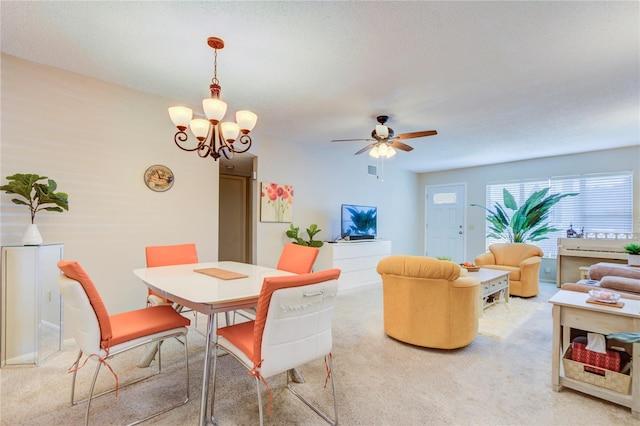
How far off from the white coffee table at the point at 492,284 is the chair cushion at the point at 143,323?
10.7 ft

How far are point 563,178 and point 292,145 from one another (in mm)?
5260

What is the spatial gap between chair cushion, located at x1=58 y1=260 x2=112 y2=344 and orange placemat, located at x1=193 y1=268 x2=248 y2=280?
0.72m

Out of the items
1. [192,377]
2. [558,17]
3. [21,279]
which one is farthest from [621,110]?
[21,279]

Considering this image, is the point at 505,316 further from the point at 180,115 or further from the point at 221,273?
the point at 180,115

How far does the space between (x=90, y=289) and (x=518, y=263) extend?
5.74 metres

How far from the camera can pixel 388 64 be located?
2547mm

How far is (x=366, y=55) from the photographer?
7.92 feet

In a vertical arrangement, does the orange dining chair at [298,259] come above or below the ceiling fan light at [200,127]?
below

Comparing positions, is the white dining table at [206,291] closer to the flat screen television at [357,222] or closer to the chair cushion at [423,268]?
the chair cushion at [423,268]

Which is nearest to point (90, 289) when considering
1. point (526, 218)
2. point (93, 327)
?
point (93, 327)

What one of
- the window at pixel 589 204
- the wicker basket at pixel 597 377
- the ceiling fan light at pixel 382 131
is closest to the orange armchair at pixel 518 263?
the window at pixel 589 204

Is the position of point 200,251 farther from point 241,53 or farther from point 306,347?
point 306,347

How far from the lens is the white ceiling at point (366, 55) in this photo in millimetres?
1936

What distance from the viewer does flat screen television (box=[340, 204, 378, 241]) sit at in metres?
5.47
